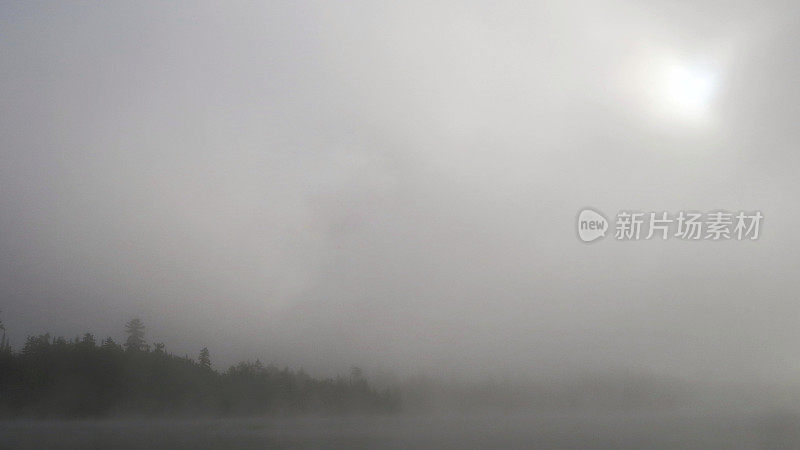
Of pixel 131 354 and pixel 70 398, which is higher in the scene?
pixel 131 354

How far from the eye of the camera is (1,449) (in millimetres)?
63094

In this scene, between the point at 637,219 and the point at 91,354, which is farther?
the point at 91,354

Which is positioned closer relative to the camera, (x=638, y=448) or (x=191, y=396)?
(x=638, y=448)

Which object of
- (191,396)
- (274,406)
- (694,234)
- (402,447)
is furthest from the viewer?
(274,406)

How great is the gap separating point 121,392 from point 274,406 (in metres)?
57.7

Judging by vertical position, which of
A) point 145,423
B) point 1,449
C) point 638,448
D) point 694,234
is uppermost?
point 694,234

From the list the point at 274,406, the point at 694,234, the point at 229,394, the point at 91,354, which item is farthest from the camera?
the point at 274,406

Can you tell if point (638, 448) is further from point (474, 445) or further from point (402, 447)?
point (402, 447)

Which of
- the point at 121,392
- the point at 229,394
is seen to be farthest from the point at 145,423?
the point at 229,394

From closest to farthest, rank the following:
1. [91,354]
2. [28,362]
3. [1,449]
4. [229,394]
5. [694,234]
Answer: [694,234], [1,449], [28,362], [91,354], [229,394]

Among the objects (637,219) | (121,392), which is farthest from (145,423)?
(637,219)

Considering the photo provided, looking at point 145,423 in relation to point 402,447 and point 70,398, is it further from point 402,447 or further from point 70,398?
point 402,447

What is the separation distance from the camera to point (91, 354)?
5438 inches

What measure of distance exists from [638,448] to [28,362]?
418ft
